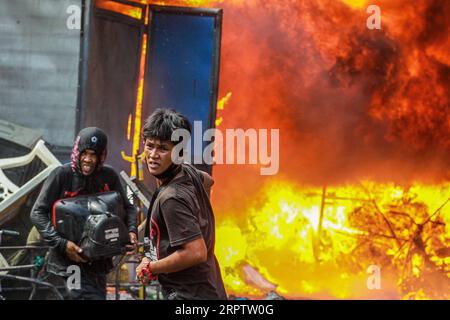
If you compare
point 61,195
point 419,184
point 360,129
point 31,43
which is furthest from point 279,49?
point 61,195

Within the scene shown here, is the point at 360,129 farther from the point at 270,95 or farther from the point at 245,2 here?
the point at 245,2

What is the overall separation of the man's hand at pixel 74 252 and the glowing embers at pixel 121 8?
12.1 ft

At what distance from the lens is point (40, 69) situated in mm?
8148

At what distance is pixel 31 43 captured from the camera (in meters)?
8.12

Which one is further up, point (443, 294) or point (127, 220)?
point (127, 220)

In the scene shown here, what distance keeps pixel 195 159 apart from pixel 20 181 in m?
2.16

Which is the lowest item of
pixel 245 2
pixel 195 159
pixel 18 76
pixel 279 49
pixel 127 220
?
pixel 127 220

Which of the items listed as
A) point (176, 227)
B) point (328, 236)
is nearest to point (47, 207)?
point (176, 227)

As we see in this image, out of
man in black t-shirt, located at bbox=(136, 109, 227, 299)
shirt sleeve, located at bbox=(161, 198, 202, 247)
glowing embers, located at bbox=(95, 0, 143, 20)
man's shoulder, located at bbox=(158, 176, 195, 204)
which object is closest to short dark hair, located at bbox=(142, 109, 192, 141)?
man in black t-shirt, located at bbox=(136, 109, 227, 299)

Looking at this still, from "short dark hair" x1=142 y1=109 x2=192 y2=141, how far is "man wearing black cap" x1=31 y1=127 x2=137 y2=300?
1.92m

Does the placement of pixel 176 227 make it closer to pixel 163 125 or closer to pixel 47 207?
pixel 163 125

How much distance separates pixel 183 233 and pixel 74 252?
2239mm

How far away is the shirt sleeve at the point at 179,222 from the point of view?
3.65 meters
